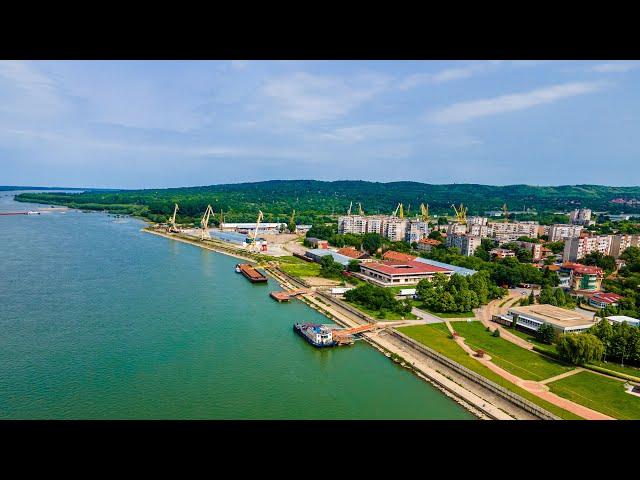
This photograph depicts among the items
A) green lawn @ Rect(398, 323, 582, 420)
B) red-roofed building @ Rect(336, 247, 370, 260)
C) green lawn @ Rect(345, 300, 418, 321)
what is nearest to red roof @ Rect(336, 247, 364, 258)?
red-roofed building @ Rect(336, 247, 370, 260)

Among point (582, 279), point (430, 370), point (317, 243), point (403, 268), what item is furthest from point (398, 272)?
point (317, 243)

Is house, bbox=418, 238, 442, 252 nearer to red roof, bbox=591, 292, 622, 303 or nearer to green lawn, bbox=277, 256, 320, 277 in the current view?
green lawn, bbox=277, 256, 320, 277
